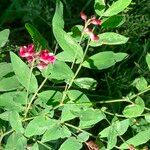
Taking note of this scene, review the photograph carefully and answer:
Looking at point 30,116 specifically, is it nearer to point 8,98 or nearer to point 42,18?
point 8,98

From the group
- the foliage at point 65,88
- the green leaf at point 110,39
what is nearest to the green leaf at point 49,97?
the foliage at point 65,88

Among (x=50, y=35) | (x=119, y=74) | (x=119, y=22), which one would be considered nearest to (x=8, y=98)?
(x=119, y=22)

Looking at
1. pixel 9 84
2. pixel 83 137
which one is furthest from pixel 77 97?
pixel 9 84

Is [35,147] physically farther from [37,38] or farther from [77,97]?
[37,38]

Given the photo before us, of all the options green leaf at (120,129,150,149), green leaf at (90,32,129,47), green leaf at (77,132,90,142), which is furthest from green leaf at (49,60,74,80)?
green leaf at (120,129,150,149)

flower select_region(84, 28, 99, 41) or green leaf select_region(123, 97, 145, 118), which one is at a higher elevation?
flower select_region(84, 28, 99, 41)

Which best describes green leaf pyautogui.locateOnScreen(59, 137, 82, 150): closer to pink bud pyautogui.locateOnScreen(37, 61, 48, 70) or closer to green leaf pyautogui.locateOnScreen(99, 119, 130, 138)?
green leaf pyautogui.locateOnScreen(99, 119, 130, 138)
